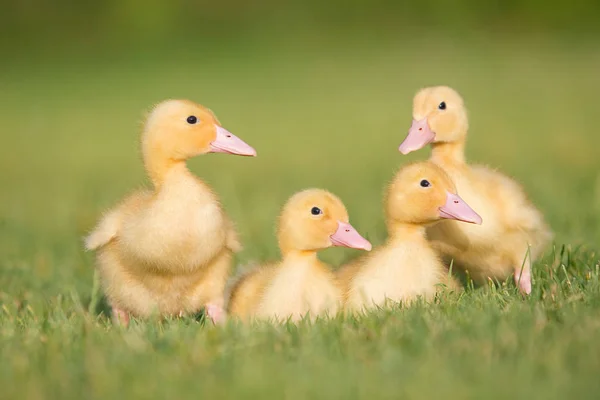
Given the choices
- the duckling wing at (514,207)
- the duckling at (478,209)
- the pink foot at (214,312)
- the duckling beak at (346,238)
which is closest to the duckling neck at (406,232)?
the duckling beak at (346,238)

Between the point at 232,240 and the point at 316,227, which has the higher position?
the point at 316,227

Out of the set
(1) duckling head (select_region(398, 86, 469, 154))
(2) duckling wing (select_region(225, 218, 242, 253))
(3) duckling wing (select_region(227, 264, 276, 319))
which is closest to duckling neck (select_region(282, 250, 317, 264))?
(3) duckling wing (select_region(227, 264, 276, 319))

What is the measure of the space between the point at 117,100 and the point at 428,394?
55.3 feet

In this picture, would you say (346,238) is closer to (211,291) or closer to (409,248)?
(409,248)

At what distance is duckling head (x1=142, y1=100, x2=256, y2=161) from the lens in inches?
232

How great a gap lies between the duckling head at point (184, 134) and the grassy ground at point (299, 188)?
3.28 ft

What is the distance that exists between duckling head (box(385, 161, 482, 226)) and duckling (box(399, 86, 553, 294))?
1.03 ft

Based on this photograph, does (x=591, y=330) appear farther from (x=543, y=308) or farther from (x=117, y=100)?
(x=117, y=100)

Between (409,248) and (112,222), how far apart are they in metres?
1.70

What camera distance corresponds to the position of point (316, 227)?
570cm

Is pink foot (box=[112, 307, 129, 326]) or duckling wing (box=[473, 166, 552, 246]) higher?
duckling wing (box=[473, 166, 552, 246])

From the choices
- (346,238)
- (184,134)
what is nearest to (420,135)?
(346,238)

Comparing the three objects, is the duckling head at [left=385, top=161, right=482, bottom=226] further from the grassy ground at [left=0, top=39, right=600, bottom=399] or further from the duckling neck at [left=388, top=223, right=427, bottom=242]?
the grassy ground at [left=0, top=39, right=600, bottom=399]

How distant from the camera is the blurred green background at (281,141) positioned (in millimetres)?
4398
